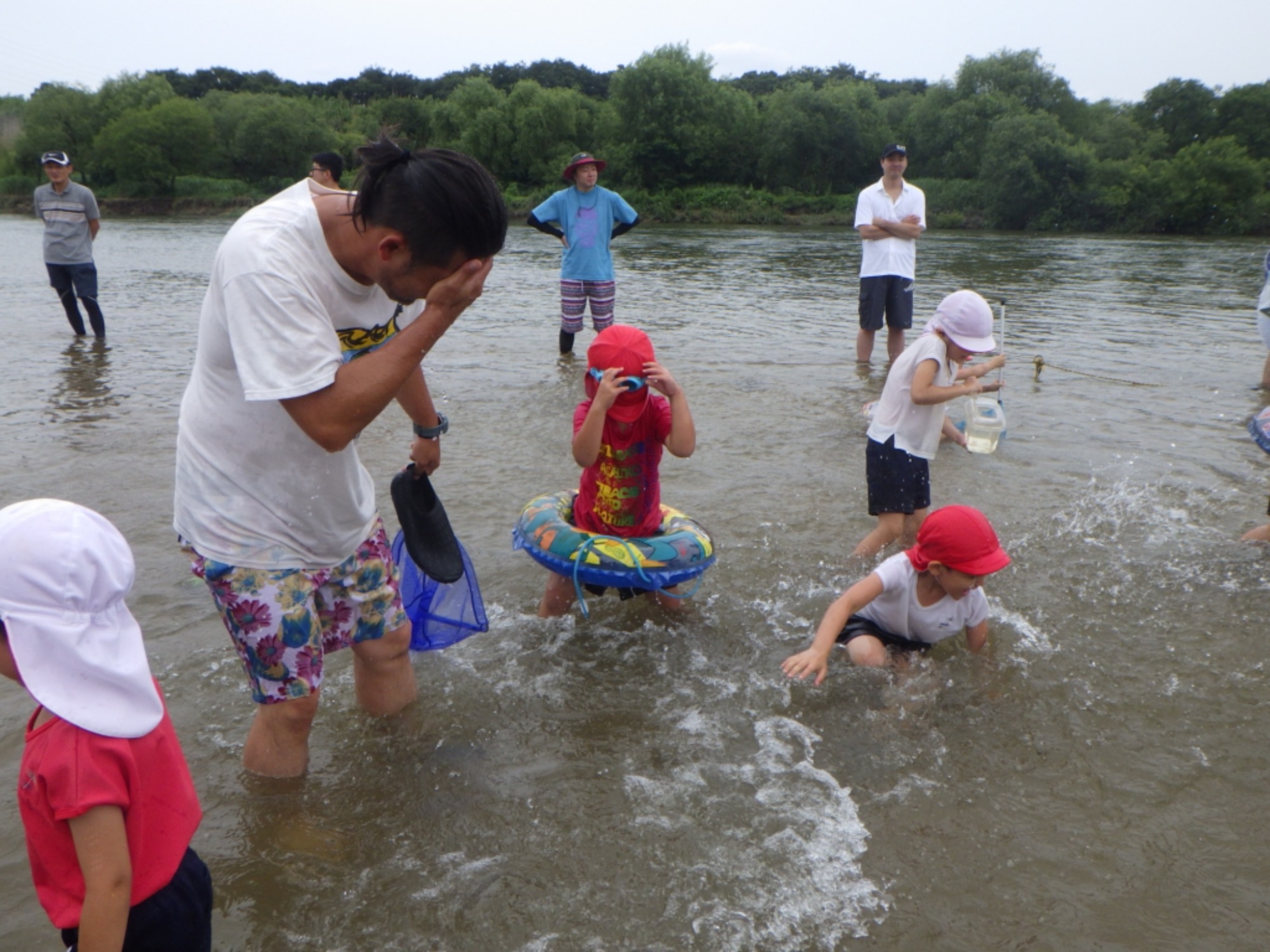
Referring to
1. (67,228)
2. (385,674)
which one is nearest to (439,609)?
(385,674)

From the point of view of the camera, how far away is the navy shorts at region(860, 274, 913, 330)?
31.1 ft

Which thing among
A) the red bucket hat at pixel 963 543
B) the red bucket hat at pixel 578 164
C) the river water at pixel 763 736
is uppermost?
the red bucket hat at pixel 578 164

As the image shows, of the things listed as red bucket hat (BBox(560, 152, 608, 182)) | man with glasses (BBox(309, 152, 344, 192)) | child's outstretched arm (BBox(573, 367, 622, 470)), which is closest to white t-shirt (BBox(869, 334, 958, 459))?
child's outstretched arm (BBox(573, 367, 622, 470))

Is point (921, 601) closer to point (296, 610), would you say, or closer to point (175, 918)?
point (296, 610)

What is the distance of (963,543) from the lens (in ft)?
12.0

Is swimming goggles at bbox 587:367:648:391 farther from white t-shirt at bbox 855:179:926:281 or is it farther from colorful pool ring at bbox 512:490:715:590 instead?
white t-shirt at bbox 855:179:926:281

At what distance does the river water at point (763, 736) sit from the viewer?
8.71 feet

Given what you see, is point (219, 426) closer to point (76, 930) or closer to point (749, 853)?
point (76, 930)

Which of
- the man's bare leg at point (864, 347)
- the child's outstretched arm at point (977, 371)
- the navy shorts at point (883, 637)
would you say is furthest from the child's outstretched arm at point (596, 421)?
the man's bare leg at point (864, 347)

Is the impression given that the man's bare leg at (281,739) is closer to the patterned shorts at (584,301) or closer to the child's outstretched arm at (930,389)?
the child's outstretched arm at (930,389)

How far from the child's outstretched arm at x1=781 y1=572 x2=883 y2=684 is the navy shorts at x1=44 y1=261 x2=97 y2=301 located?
33.3 ft

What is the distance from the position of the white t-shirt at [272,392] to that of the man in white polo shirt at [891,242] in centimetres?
749

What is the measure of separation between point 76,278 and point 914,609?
10593mm

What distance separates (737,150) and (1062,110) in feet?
77.6
